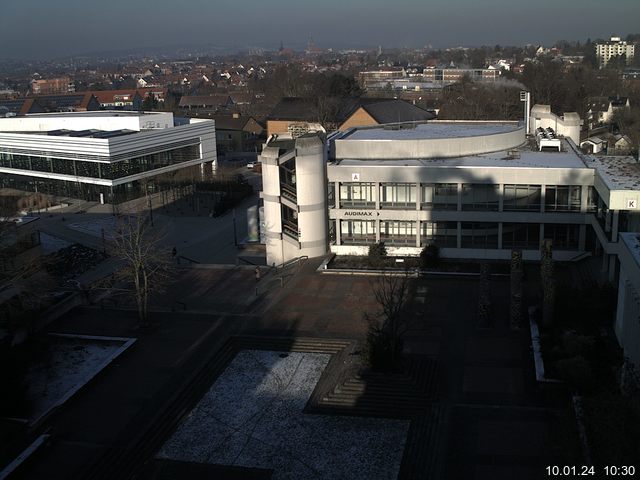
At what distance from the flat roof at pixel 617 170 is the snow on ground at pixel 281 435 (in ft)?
50.2

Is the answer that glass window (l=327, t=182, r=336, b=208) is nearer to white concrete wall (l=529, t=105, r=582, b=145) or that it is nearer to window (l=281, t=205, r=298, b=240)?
window (l=281, t=205, r=298, b=240)

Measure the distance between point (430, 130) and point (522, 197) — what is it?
11350 millimetres

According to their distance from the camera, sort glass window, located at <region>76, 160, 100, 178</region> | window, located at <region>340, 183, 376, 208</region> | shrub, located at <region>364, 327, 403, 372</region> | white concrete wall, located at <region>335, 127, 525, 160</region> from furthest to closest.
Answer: glass window, located at <region>76, 160, 100, 178</region>
white concrete wall, located at <region>335, 127, 525, 160</region>
window, located at <region>340, 183, 376, 208</region>
shrub, located at <region>364, 327, 403, 372</region>

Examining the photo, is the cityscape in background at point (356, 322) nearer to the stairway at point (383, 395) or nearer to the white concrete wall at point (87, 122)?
the stairway at point (383, 395)

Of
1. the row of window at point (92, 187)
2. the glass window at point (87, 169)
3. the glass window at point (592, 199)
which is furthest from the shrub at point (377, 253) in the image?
the glass window at point (87, 169)

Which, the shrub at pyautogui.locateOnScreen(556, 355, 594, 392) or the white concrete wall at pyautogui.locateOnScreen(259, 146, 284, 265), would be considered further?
the white concrete wall at pyautogui.locateOnScreen(259, 146, 284, 265)

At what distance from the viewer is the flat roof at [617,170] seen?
1135 inches

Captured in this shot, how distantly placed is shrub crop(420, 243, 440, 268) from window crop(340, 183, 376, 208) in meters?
3.84

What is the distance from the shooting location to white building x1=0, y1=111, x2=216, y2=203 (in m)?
57.7

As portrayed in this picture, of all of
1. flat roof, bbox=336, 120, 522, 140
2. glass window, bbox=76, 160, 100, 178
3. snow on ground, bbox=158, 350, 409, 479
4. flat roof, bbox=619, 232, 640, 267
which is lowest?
snow on ground, bbox=158, 350, 409, 479

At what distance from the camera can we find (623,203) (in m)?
27.5

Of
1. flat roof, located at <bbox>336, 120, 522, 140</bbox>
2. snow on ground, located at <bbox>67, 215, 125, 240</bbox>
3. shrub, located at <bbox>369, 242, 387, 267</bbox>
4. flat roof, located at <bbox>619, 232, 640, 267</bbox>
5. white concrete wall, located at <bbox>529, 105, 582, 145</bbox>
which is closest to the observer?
flat roof, located at <bbox>619, 232, 640, 267</bbox>

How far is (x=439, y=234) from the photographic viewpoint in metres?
35.3

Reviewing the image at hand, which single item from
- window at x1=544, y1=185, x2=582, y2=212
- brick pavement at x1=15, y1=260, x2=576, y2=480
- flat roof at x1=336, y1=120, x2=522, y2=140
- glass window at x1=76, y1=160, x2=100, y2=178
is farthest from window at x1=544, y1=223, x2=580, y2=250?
glass window at x1=76, y1=160, x2=100, y2=178
